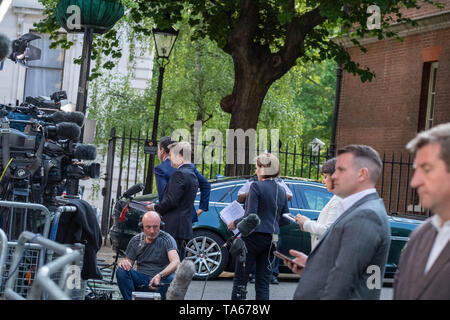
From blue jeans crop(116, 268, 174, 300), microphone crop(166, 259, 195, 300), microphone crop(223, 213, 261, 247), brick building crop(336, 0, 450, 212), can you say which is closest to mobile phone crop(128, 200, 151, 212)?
microphone crop(223, 213, 261, 247)

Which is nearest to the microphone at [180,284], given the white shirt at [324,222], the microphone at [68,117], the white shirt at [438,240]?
the white shirt at [324,222]

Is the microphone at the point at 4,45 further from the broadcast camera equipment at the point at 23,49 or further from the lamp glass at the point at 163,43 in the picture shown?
the lamp glass at the point at 163,43

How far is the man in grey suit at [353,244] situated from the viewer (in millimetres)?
5121

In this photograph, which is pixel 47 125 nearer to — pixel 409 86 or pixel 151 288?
pixel 151 288

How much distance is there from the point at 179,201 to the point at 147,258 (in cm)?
162

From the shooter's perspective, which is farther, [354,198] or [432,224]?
[354,198]

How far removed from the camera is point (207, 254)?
45.3 feet

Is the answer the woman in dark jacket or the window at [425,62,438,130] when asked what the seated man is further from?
the window at [425,62,438,130]

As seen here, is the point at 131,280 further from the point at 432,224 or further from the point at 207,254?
the point at 432,224

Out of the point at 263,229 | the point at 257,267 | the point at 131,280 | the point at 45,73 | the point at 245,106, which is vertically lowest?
the point at 131,280

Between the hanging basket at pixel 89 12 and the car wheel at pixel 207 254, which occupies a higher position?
the hanging basket at pixel 89 12

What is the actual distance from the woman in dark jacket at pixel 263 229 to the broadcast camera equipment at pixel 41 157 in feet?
6.19

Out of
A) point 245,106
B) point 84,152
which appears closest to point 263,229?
point 84,152

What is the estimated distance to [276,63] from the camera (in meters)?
18.1
